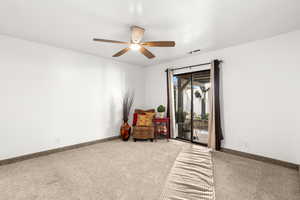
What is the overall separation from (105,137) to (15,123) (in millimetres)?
2118

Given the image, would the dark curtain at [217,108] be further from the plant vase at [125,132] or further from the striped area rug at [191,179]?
the plant vase at [125,132]

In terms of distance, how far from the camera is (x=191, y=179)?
85.2 inches

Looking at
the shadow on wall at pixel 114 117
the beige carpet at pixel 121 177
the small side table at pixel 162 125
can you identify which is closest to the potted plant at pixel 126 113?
the shadow on wall at pixel 114 117

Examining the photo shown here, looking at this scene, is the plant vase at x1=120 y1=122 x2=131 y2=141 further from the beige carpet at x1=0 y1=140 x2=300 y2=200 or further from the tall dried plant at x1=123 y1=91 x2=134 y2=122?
the beige carpet at x1=0 y1=140 x2=300 y2=200

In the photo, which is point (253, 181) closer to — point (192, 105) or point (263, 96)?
point (263, 96)

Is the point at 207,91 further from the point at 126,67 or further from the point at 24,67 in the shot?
the point at 24,67

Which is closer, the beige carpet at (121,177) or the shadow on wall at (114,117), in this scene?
the beige carpet at (121,177)

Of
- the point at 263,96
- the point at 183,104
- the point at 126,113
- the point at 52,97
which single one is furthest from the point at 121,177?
the point at 263,96

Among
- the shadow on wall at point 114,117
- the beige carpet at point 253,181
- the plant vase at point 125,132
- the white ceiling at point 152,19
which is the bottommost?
the beige carpet at point 253,181

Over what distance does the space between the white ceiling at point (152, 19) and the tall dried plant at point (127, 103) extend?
7.03 feet

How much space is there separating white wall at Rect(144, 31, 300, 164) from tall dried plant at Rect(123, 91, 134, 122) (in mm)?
2808

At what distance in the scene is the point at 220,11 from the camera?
2023 mm

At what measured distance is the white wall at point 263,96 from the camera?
2586 mm

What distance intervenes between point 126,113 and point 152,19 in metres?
2.97
